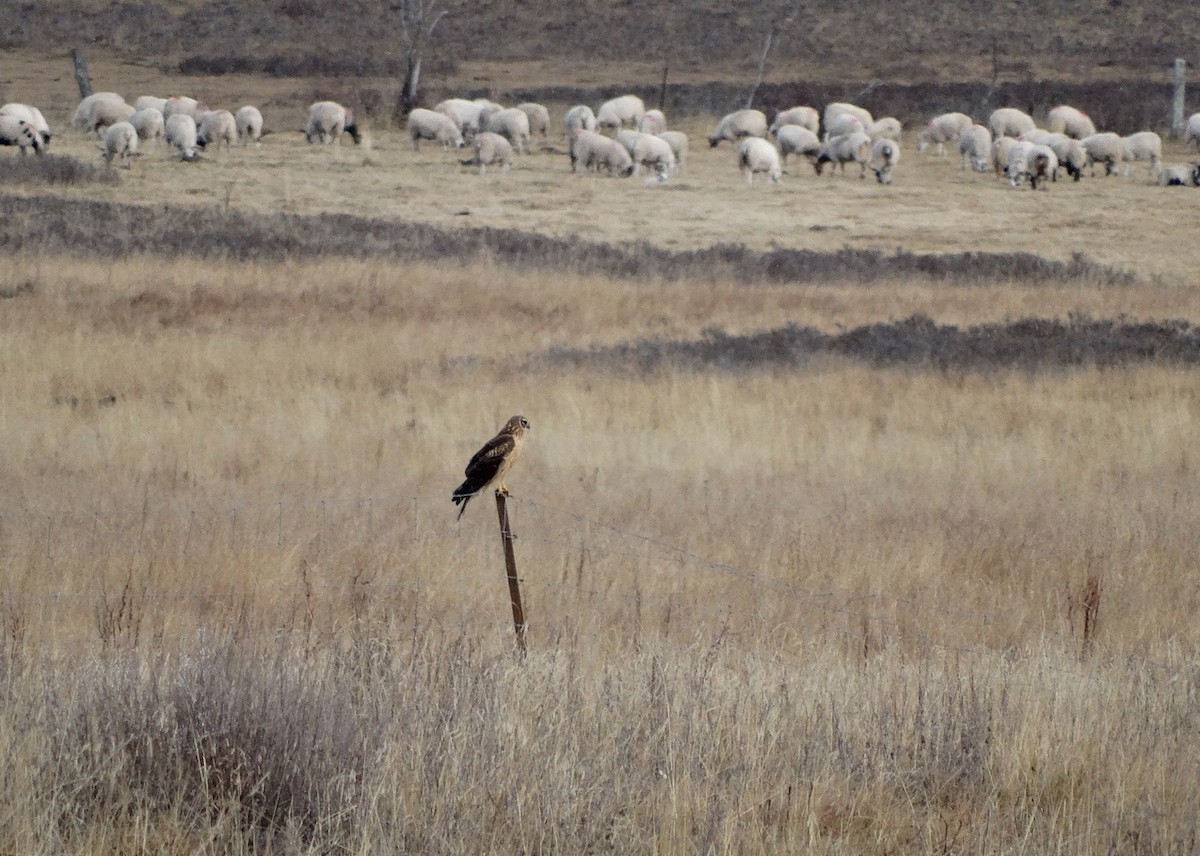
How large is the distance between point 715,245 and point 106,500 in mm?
16660

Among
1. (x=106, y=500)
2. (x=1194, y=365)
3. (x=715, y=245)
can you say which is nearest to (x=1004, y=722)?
(x=106, y=500)

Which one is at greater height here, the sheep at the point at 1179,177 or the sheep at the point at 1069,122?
the sheep at the point at 1069,122

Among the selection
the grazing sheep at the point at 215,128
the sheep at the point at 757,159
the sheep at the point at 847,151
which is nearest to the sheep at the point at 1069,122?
the sheep at the point at 847,151

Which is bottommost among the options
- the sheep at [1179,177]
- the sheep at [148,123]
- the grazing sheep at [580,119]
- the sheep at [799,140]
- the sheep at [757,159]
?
the sheep at [1179,177]

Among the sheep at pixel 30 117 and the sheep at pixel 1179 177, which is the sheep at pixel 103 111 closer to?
the sheep at pixel 30 117

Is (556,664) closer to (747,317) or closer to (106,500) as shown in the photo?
(106,500)

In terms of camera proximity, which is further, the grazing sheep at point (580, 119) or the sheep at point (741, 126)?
the grazing sheep at point (580, 119)

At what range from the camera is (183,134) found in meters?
36.8

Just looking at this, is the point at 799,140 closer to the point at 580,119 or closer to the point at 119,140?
the point at 580,119

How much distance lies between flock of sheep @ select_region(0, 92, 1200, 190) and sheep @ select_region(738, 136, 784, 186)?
36 mm

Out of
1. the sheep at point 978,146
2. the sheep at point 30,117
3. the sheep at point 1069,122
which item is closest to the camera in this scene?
the sheep at point 30,117

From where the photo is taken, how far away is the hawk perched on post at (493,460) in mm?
6160

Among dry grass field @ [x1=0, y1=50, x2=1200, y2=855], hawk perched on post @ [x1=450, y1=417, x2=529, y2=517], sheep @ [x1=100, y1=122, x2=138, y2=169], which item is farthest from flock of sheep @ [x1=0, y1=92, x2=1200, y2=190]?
hawk perched on post @ [x1=450, y1=417, x2=529, y2=517]

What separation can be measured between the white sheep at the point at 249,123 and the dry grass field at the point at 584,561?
714 inches
